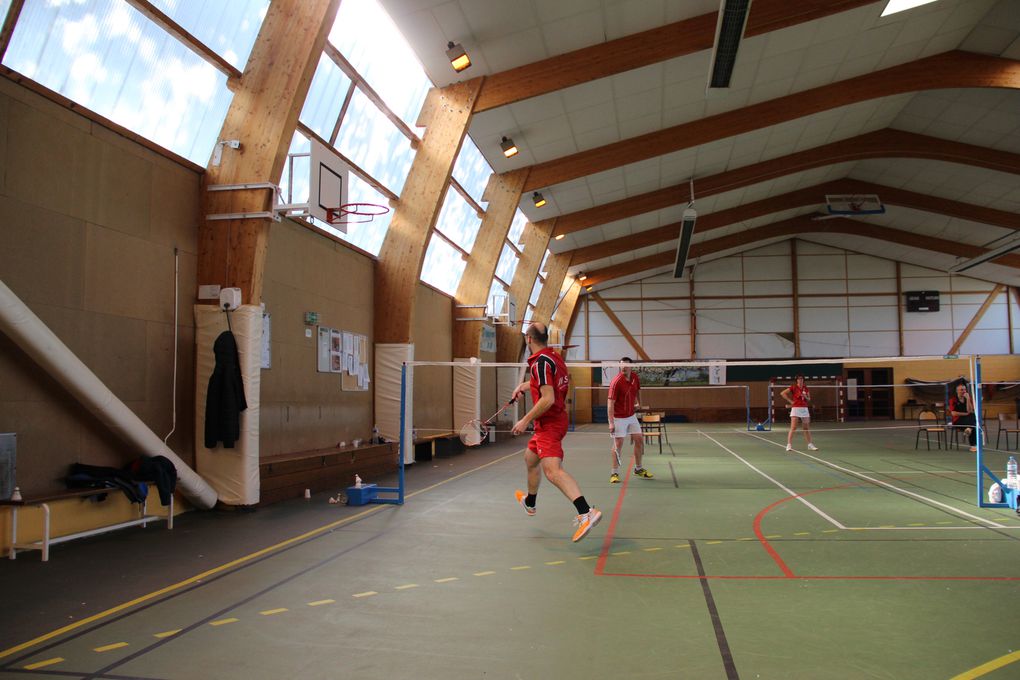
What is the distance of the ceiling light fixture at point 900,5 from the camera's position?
1425 cm

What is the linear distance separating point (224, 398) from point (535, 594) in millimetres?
5408

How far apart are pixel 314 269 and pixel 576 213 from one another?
45.6 feet

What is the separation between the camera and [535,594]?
17.5 ft

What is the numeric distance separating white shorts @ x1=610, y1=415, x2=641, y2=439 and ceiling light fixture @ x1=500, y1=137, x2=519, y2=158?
7736 mm

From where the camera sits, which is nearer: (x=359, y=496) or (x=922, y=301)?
(x=359, y=496)

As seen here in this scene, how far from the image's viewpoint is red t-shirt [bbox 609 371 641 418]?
11859 mm

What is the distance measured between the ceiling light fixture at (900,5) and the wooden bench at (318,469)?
13.1 metres

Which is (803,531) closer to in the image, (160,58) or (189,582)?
(189,582)

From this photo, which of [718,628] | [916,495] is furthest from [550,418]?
[916,495]

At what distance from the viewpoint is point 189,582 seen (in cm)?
575

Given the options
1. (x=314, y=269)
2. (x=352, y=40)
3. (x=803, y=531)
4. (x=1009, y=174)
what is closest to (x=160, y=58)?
(x=352, y=40)

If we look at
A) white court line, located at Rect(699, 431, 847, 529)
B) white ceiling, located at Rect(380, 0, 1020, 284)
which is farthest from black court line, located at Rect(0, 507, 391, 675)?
white ceiling, located at Rect(380, 0, 1020, 284)

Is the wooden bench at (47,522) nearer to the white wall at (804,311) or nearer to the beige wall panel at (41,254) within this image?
the beige wall panel at (41,254)

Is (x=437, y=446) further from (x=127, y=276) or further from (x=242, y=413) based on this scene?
(x=127, y=276)
